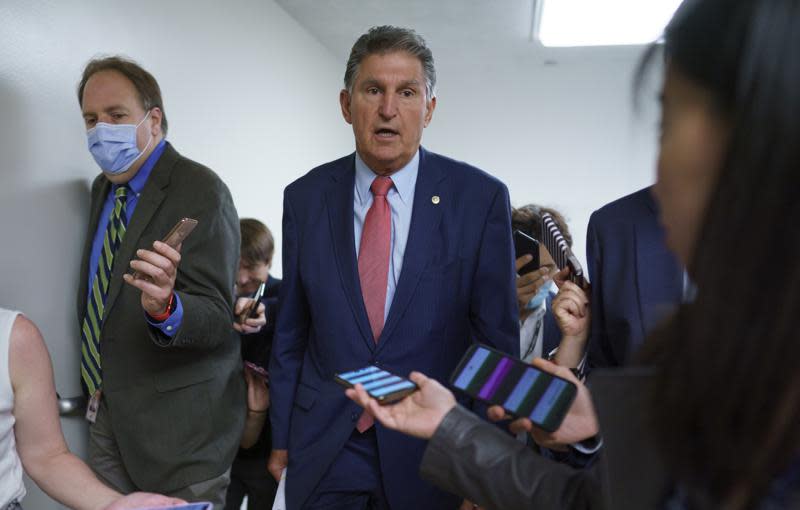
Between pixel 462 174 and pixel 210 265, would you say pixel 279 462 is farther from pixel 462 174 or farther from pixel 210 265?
pixel 462 174

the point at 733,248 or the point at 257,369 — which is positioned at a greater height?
the point at 733,248

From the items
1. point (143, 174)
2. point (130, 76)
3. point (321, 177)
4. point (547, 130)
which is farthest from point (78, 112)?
point (547, 130)

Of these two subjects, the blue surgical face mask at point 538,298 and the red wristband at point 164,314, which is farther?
the blue surgical face mask at point 538,298

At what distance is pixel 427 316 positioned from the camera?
1.75 metres

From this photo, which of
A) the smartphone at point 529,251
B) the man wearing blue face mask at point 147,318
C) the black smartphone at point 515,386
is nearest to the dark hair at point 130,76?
the man wearing blue face mask at point 147,318

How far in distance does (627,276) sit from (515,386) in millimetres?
587

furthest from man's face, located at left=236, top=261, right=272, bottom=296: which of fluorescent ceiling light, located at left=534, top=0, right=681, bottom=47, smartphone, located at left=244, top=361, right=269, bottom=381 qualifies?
fluorescent ceiling light, located at left=534, top=0, right=681, bottom=47

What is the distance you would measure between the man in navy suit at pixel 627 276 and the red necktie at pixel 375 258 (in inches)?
20.6

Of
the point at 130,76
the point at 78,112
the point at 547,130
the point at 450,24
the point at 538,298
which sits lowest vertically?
the point at 538,298

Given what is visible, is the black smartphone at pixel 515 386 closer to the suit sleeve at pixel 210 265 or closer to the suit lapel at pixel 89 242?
the suit sleeve at pixel 210 265

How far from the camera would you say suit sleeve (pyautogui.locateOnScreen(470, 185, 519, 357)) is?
1.78m

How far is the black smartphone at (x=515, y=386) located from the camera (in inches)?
43.9

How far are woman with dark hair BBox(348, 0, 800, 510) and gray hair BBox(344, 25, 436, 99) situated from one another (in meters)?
1.24

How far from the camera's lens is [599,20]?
4.51m
